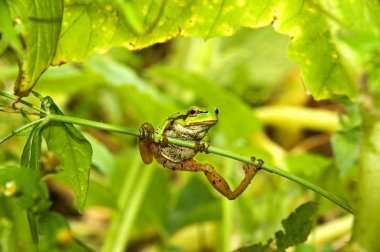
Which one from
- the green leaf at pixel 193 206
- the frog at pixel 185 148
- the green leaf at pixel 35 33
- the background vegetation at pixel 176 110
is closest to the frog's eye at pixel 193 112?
the frog at pixel 185 148

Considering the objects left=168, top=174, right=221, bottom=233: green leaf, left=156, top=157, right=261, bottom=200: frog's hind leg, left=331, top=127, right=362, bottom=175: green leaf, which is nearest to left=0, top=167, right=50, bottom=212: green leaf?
left=156, top=157, right=261, bottom=200: frog's hind leg

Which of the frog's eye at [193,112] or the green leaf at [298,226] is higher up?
the frog's eye at [193,112]

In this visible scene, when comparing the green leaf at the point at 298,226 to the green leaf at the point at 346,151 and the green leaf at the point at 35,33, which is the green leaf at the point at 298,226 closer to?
the green leaf at the point at 346,151

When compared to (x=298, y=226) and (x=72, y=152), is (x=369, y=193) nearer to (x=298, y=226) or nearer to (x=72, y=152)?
(x=298, y=226)

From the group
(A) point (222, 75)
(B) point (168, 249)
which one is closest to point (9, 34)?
(B) point (168, 249)

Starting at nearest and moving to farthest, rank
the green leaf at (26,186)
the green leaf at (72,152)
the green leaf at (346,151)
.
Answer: the green leaf at (26,186) < the green leaf at (72,152) < the green leaf at (346,151)

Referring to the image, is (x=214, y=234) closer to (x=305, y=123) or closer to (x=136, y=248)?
(x=136, y=248)
